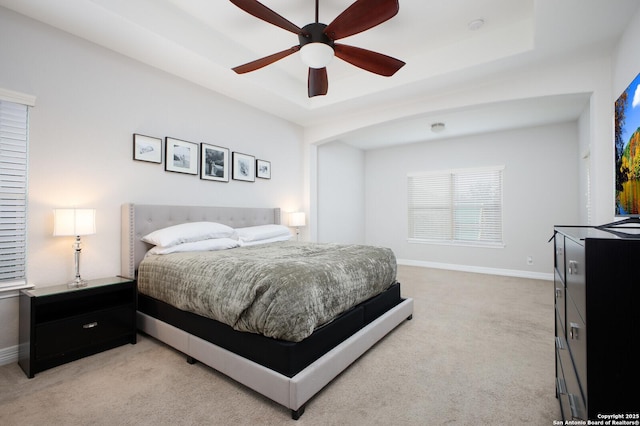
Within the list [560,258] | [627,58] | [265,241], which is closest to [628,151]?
[560,258]

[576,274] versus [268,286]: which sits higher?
[576,274]

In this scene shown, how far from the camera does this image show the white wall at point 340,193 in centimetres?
582

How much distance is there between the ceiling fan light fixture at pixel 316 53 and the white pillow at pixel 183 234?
202cm

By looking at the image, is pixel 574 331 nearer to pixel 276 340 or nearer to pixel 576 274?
pixel 576 274

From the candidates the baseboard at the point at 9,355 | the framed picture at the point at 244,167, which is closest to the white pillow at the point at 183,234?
the framed picture at the point at 244,167

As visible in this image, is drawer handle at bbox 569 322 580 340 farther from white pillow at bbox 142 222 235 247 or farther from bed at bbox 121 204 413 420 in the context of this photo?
white pillow at bbox 142 222 235 247

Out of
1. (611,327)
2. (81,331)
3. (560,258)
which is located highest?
(560,258)

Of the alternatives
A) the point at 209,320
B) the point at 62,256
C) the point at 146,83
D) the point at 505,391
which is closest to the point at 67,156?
the point at 62,256

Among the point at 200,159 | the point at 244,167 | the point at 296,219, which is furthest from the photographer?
the point at 296,219

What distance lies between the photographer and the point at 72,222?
2.40 meters

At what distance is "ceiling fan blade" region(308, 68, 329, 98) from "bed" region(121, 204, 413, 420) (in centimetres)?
199

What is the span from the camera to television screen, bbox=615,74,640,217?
172cm

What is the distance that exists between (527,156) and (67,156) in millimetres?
6536

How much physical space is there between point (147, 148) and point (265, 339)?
8.45 ft
